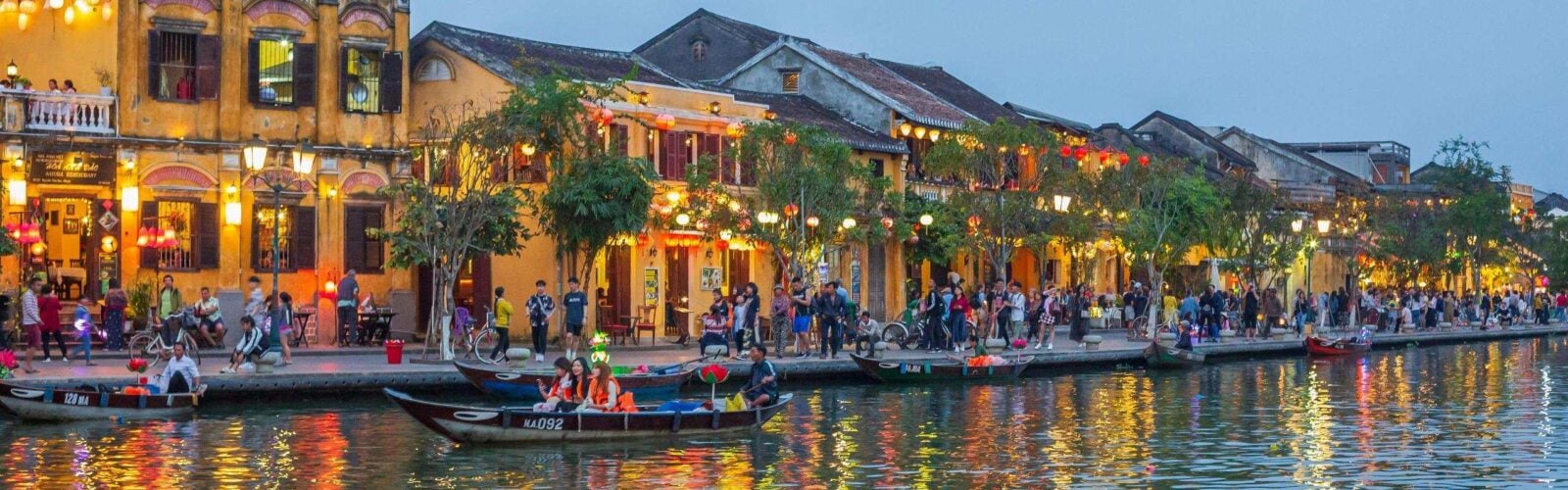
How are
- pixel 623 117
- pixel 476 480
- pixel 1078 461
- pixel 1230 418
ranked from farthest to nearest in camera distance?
1. pixel 623 117
2. pixel 1230 418
3. pixel 1078 461
4. pixel 476 480

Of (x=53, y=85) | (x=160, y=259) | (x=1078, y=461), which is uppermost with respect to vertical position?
(x=53, y=85)

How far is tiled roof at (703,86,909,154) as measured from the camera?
56.0m

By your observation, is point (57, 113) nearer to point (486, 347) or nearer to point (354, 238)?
point (354, 238)

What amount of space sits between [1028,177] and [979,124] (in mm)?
1811

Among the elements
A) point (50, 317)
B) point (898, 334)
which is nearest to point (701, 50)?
point (898, 334)

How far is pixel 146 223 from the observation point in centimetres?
4016

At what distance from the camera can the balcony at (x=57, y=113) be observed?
3844 centimetres

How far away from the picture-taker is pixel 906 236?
2035 inches

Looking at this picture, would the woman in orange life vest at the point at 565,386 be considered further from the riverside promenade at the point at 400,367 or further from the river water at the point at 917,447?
the riverside promenade at the point at 400,367

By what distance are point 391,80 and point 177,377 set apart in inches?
547

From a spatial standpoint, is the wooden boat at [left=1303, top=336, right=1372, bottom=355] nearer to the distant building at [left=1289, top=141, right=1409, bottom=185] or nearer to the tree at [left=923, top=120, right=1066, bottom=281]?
the tree at [left=923, top=120, right=1066, bottom=281]

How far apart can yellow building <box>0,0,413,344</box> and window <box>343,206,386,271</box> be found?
0.03 metres

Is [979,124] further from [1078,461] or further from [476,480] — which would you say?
[476,480]

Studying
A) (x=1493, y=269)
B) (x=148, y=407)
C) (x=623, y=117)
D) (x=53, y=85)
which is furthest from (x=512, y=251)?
(x=1493, y=269)
